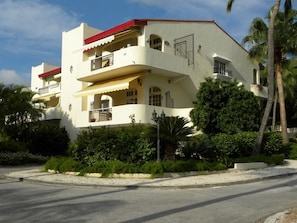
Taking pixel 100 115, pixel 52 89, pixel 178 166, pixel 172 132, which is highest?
pixel 52 89

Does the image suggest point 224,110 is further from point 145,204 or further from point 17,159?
point 145,204

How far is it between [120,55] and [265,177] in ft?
43.3

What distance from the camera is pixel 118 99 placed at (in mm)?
31094

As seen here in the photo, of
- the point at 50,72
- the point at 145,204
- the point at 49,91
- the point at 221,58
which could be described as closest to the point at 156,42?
the point at 221,58

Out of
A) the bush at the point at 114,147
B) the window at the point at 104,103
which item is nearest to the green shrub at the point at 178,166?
the bush at the point at 114,147

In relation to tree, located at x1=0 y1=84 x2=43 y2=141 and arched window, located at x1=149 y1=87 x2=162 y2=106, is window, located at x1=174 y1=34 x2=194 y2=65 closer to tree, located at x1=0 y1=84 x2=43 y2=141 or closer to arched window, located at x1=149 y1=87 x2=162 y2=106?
arched window, located at x1=149 y1=87 x2=162 y2=106

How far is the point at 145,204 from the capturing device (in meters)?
10.7

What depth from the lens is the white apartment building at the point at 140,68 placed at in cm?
2647

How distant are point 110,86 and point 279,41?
12.4m

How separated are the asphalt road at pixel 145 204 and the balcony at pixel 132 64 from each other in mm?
12405

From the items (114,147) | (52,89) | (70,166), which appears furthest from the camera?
(52,89)

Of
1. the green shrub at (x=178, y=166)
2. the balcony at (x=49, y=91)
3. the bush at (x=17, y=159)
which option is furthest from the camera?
the balcony at (x=49, y=91)

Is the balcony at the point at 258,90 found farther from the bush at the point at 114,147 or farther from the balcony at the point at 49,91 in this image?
the bush at the point at 114,147

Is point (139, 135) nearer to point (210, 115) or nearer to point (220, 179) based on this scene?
point (220, 179)
